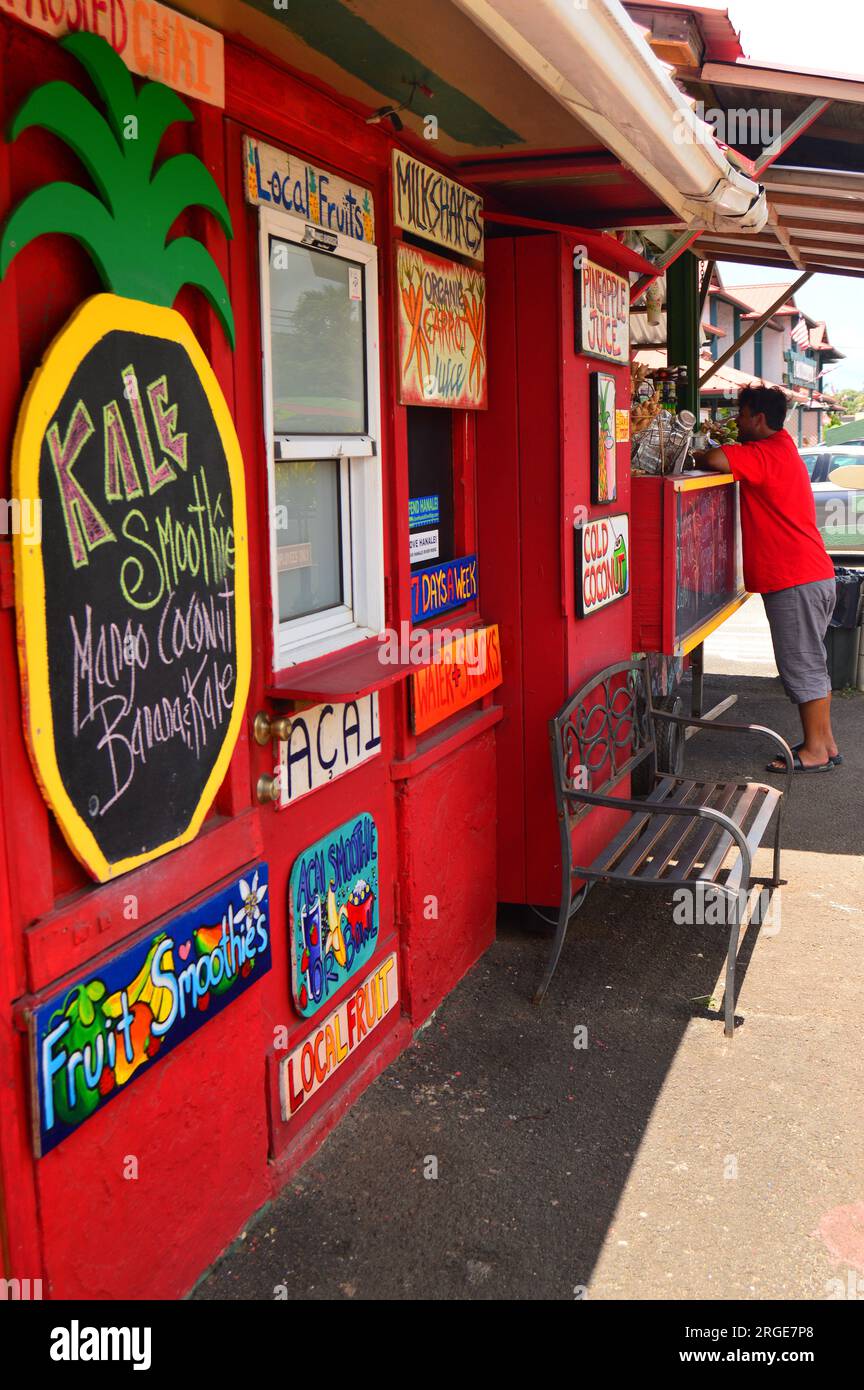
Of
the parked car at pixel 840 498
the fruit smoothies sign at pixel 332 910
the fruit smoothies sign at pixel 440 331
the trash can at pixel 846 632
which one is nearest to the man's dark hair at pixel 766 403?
the trash can at pixel 846 632

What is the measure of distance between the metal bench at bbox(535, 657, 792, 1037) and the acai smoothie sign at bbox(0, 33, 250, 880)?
1928 mm

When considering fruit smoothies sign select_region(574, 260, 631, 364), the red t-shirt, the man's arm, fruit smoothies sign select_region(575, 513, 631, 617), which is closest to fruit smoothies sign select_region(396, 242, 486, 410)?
fruit smoothies sign select_region(574, 260, 631, 364)

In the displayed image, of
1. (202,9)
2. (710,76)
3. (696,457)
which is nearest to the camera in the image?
(202,9)

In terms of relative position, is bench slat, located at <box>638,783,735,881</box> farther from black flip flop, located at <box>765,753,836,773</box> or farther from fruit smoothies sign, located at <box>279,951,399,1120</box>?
black flip flop, located at <box>765,753,836,773</box>

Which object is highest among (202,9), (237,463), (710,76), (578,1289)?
(710,76)

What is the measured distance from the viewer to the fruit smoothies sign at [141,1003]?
2.27 meters

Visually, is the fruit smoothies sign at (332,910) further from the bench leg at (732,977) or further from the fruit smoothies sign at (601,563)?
the fruit smoothies sign at (601,563)

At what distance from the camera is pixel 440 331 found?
421cm

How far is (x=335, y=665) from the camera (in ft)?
11.6

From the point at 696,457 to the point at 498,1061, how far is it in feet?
13.1

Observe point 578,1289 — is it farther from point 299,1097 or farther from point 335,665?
point 335,665

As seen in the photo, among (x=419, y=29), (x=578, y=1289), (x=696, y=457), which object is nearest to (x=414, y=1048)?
(x=578, y=1289)

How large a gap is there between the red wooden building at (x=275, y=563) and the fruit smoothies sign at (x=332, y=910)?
1 centimetres

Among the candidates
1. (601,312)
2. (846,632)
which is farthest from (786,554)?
(846,632)
